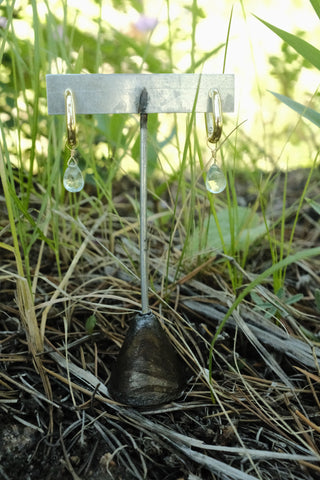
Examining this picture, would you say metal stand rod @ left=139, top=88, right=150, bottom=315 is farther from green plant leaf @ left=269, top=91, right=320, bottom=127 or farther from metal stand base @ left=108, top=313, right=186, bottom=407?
green plant leaf @ left=269, top=91, right=320, bottom=127

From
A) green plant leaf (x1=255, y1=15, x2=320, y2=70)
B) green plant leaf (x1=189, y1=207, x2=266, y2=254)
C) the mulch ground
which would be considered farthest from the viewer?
green plant leaf (x1=189, y1=207, x2=266, y2=254)

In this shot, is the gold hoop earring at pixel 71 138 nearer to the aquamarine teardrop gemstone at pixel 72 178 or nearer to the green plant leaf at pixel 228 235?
the aquamarine teardrop gemstone at pixel 72 178

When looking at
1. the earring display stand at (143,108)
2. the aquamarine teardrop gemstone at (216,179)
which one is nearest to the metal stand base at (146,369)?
the earring display stand at (143,108)

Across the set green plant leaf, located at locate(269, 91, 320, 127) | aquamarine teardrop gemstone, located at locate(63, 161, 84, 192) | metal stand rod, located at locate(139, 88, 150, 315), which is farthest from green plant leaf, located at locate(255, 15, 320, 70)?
aquamarine teardrop gemstone, located at locate(63, 161, 84, 192)

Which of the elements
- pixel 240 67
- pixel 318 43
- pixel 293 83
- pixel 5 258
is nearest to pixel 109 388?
pixel 5 258

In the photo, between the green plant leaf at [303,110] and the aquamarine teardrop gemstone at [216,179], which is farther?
the green plant leaf at [303,110]

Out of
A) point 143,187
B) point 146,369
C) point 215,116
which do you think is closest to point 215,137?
point 215,116

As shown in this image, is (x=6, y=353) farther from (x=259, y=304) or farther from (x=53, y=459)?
(x=259, y=304)
